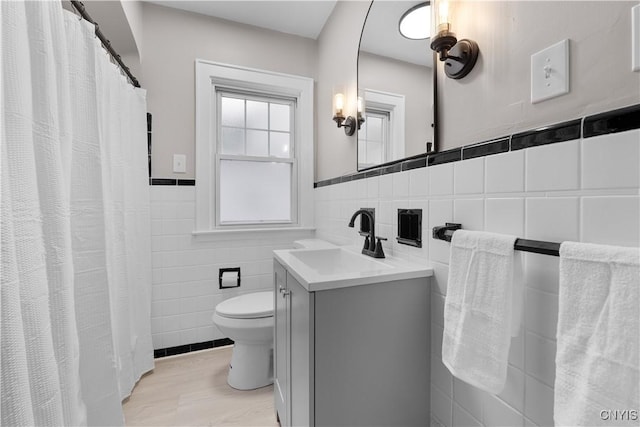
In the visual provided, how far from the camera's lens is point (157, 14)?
197 centimetres

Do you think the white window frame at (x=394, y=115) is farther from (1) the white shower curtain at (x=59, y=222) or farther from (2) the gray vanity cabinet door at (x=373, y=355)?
(1) the white shower curtain at (x=59, y=222)

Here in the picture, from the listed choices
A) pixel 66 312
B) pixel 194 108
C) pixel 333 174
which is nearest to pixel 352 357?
pixel 66 312

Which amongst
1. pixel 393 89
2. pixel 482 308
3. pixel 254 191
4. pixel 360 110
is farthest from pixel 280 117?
pixel 482 308

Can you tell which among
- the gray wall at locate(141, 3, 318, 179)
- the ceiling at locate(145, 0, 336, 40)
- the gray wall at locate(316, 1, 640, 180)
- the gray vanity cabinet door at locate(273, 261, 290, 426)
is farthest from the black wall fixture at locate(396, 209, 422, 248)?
the ceiling at locate(145, 0, 336, 40)

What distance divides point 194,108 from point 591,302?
2316 millimetres

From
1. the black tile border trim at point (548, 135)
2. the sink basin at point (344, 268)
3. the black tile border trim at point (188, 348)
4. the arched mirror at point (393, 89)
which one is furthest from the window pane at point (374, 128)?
the black tile border trim at point (188, 348)

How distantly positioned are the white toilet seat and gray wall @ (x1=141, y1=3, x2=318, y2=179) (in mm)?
1003

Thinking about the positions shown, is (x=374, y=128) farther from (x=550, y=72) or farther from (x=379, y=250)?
(x=550, y=72)

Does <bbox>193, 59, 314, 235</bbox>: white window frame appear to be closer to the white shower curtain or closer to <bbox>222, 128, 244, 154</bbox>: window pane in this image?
<bbox>222, 128, 244, 154</bbox>: window pane

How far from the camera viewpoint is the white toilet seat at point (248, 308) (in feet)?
5.25

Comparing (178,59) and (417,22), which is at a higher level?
(178,59)

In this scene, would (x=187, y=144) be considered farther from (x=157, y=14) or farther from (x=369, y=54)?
(x=369, y=54)

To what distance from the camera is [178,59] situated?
2.03 meters

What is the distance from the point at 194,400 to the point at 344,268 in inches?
45.0
